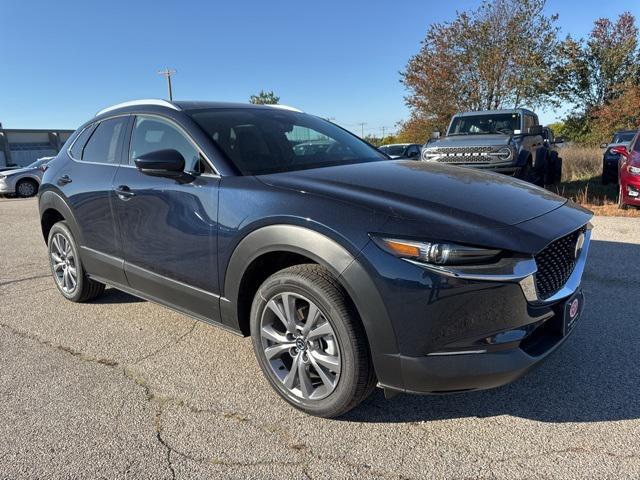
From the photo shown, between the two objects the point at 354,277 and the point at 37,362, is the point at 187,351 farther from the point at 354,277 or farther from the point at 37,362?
the point at 354,277

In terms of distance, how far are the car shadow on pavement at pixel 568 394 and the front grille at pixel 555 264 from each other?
385mm

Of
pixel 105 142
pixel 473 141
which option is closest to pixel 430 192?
pixel 105 142

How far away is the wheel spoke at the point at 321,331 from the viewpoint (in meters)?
2.44

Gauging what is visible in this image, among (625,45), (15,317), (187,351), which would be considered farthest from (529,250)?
(625,45)

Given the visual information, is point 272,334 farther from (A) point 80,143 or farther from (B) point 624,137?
(B) point 624,137

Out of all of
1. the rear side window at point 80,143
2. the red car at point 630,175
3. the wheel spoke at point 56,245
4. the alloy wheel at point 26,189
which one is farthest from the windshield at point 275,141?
the alloy wheel at point 26,189

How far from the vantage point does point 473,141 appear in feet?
31.2

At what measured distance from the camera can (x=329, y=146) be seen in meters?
3.71

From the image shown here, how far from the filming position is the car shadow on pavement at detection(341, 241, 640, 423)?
2.59 meters

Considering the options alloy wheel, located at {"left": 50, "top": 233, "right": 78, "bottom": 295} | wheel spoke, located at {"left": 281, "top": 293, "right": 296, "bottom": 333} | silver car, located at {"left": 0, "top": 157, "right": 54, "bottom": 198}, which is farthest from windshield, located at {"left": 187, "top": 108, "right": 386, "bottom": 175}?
silver car, located at {"left": 0, "top": 157, "right": 54, "bottom": 198}

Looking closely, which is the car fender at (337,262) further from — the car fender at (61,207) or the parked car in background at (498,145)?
the parked car in background at (498,145)

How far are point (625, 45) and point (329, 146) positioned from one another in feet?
102

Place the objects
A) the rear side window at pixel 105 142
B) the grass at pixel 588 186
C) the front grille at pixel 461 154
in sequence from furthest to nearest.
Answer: the front grille at pixel 461 154 < the grass at pixel 588 186 < the rear side window at pixel 105 142

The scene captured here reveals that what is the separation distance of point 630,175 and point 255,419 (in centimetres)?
761
